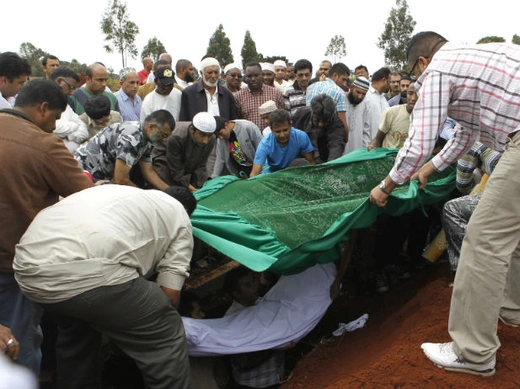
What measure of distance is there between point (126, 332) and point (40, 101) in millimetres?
A: 1398

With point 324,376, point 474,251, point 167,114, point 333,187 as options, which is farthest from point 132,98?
point 474,251

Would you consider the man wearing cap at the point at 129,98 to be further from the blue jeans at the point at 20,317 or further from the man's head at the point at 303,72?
the blue jeans at the point at 20,317

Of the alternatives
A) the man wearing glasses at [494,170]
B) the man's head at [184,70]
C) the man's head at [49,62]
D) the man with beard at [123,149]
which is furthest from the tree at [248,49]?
the man wearing glasses at [494,170]

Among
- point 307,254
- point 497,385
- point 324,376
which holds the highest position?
point 307,254

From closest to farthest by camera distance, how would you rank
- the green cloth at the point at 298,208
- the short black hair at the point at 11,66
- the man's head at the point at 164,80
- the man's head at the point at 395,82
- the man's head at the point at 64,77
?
the green cloth at the point at 298,208
the short black hair at the point at 11,66
the man's head at the point at 64,77
the man's head at the point at 164,80
the man's head at the point at 395,82

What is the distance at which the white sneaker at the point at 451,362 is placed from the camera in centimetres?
236

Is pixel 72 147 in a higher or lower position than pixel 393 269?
higher

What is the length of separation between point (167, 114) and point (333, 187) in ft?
5.12

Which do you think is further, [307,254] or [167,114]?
[167,114]

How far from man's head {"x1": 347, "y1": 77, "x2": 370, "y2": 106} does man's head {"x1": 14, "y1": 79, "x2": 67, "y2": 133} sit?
397 centimetres

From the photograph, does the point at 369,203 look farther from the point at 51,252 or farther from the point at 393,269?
the point at 51,252

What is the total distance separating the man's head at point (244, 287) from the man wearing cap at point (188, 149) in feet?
4.09

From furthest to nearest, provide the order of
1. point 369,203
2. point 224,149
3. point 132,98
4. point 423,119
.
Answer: point 132,98
point 224,149
point 369,203
point 423,119

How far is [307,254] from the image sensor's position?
9.31 ft
